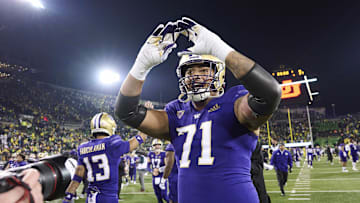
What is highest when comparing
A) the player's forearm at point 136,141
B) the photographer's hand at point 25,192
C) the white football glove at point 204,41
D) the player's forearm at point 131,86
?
the white football glove at point 204,41

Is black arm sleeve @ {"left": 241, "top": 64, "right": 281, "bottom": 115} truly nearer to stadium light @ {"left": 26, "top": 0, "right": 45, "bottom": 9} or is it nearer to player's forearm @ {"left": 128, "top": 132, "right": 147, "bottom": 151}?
player's forearm @ {"left": 128, "top": 132, "right": 147, "bottom": 151}

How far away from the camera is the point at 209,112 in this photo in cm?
206

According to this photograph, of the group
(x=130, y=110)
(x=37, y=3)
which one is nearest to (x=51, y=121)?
(x=37, y=3)

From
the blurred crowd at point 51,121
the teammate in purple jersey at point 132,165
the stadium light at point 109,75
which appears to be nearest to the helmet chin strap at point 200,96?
the teammate in purple jersey at point 132,165

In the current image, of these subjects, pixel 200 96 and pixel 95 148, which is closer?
pixel 200 96

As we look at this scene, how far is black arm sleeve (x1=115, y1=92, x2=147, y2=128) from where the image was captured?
202 cm

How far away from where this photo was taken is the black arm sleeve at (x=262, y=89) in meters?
1.54

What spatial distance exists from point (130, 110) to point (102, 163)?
227 cm

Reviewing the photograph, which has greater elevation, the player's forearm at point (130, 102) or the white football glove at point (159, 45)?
the white football glove at point (159, 45)

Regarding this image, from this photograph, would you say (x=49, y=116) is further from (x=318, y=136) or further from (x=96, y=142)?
(x=318, y=136)

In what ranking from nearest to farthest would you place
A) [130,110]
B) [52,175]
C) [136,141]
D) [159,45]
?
[52,175]
[159,45]
[130,110]
[136,141]

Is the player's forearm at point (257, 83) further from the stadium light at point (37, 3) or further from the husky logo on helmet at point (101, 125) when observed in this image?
the stadium light at point (37, 3)

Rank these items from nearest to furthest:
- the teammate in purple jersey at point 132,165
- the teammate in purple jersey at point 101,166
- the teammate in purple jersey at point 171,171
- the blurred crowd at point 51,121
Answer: the teammate in purple jersey at point 101,166
the teammate in purple jersey at point 171,171
the teammate in purple jersey at point 132,165
the blurred crowd at point 51,121

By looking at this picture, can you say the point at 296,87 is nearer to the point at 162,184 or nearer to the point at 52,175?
the point at 162,184
